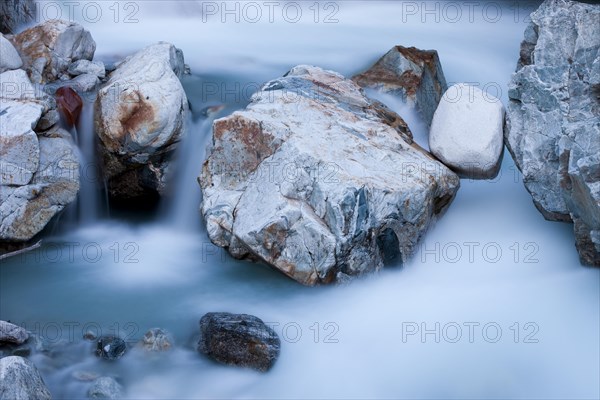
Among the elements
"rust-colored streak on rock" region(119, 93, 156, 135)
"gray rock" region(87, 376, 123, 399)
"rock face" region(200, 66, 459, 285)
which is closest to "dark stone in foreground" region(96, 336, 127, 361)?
"gray rock" region(87, 376, 123, 399)

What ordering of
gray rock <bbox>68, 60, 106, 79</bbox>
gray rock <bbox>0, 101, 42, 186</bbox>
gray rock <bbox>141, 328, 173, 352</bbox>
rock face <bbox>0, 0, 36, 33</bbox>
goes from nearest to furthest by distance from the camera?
gray rock <bbox>141, 328, 173, 352</bbox> → gray rock <bbox>0, 101, 42, 186</bbox> → gray rock <bbox>68, 60, 106, 79</bbox> → rock face <bbox>0, 0, 36, 33</bbox>

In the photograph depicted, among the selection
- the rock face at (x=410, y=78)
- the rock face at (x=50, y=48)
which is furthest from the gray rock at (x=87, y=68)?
the rock face at (x=410, y=78)

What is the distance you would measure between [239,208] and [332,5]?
13.5ft

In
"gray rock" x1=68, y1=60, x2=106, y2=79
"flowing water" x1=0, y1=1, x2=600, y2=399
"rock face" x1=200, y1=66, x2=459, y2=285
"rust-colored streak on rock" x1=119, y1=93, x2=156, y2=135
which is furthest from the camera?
"gray rock" x1=68, y1=60, x2=106, y2=79

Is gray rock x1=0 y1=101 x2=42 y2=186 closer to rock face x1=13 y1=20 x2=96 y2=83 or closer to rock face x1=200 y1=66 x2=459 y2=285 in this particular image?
rock face x1=13 y1=20 x2=96 y2=83

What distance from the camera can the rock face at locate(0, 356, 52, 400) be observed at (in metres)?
4.46

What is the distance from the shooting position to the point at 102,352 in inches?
201

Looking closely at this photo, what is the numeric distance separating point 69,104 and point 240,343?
2.70 m

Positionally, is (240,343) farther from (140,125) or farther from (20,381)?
(140,125)

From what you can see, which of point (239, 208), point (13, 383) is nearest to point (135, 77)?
point (239, 208)

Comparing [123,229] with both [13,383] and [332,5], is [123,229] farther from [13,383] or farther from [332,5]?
[332,5]

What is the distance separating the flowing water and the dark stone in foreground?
7 cm

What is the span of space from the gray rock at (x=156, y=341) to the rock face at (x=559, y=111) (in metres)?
2.84

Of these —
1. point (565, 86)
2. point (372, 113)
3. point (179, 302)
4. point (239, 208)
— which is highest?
point (565, 86)
